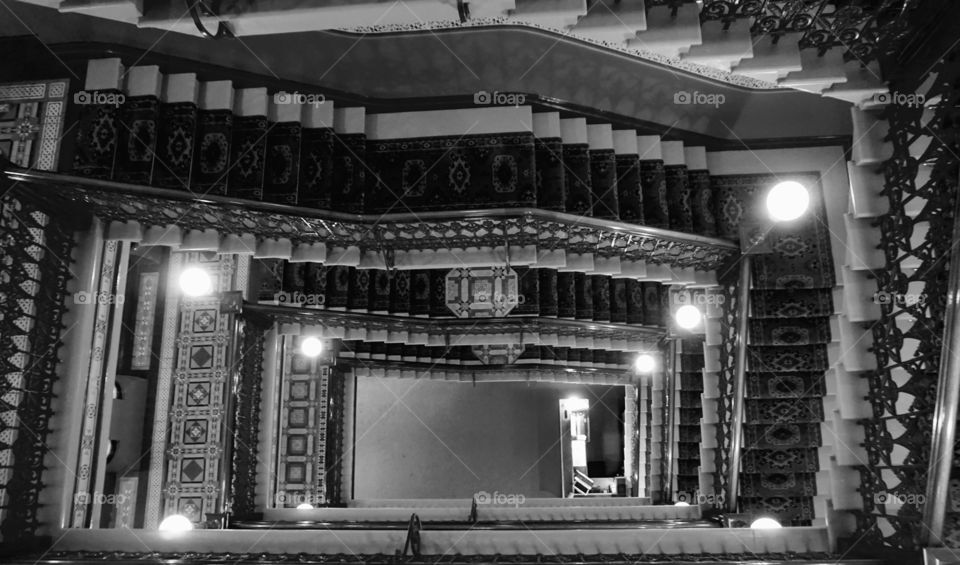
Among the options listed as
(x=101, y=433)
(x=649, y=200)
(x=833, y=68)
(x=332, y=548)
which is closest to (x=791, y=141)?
(x=649, y=200)

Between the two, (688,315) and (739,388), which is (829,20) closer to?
(739,388)

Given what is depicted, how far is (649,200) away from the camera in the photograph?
18.5 ft

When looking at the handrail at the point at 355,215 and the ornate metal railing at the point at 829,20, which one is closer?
the ornate metal railing at the point at 829,20

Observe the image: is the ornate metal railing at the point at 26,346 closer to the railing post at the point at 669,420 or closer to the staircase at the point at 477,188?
the staircase at the point at 477,188

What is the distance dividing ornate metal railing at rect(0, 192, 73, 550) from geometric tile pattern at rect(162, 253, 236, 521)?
2393 mm

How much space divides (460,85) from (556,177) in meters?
1.22

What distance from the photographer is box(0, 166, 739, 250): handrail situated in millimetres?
3920

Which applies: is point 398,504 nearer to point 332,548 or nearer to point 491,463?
point 491,463

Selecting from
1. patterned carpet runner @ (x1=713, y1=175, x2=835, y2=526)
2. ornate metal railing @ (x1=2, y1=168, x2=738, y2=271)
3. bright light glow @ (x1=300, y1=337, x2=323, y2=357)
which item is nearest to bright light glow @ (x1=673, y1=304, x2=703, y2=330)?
ornate metal railing @ (x1=2, y1=168, x2=738, y2=271)

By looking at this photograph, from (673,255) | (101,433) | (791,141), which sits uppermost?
(791,141)

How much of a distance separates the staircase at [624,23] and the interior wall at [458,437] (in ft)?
26.3

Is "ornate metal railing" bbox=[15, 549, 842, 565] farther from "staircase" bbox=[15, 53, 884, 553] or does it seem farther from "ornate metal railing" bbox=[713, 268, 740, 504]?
"ornate metal railing" bbox=[713, 268, 740, 504]

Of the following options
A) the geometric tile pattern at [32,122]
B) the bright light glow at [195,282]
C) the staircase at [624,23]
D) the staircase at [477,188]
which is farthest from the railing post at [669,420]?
the geometric tile pattern at [32,122]

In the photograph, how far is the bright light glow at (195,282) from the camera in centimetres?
679
